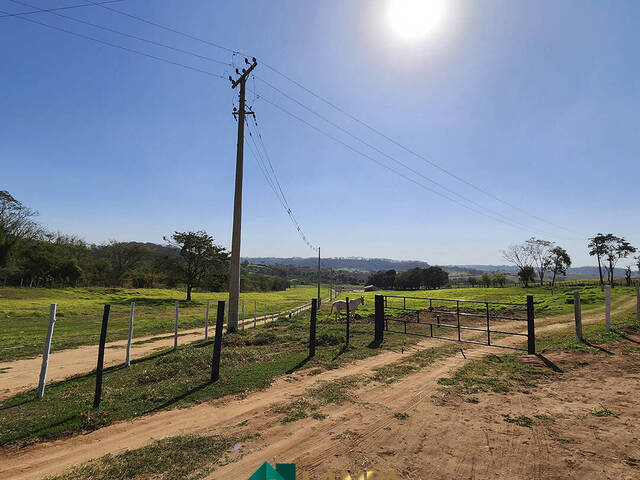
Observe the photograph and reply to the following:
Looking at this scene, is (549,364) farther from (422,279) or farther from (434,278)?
(422,279)

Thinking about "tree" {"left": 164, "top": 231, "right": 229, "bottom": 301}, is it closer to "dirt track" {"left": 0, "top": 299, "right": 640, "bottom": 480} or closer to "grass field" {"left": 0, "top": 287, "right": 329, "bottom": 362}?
"grass field" {"left": 0, "top": 287, "right": 329, "bottom": 362}

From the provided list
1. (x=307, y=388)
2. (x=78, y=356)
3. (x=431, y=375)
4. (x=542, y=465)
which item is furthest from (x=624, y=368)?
(x=78, y=356)

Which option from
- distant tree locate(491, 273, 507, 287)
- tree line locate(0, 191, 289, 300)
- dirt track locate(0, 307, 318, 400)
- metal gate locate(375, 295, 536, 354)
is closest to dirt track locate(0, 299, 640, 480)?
metal gate locate(375, 295, 536, 354)

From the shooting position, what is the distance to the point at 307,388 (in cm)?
710

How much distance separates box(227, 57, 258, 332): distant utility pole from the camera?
49.8 feet

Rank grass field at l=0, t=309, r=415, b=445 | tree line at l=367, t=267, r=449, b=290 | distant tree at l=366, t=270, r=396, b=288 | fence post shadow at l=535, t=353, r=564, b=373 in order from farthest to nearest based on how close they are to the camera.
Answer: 1. distant tree at l=366, t=270, r=396, b=288
2. tree line at l=367, t=267, r=449, b=290
3. fence post shadow at l=535, t=353, r=564, b=373
4. grass field at l=0, t=309, r=415, b=445

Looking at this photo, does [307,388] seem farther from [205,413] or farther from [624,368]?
[624,368]

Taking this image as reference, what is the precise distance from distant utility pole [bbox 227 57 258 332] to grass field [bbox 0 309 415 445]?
3.38 meters

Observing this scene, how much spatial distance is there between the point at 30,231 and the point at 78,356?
58069 millimetres

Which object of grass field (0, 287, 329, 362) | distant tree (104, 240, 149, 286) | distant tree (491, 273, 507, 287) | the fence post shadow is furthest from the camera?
distant tree (491, 273, 507, 287)

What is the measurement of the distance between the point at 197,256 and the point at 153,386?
131ft

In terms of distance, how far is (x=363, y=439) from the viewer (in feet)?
15.4

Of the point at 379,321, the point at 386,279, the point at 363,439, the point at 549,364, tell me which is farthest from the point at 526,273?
the point at 363,439

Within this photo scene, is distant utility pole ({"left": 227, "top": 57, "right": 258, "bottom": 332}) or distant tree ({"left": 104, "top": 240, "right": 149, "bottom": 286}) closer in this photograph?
distant utility pole ({"left": 227, "top": 57, "right": 258, "bottom": 332})
